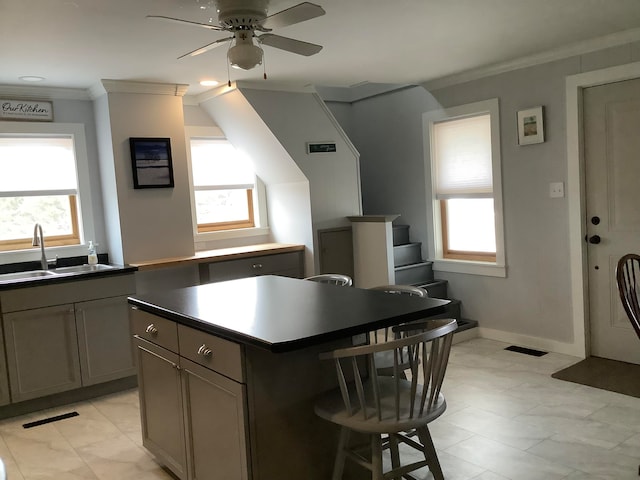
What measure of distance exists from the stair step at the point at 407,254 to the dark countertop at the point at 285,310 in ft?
7.37

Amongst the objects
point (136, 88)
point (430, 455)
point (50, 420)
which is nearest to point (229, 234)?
point (136, 88)

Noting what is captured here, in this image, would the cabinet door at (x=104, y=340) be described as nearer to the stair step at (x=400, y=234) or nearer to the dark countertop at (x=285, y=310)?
the dark countertop at (x=285, y=310)

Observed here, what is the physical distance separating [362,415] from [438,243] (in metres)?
3.41

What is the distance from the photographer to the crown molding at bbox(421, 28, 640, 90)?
3.71 meters

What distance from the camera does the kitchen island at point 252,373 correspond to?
2047 mm

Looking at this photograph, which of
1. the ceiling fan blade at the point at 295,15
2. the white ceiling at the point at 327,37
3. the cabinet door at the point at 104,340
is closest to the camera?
the ceiling fan blade at the point at 295,15

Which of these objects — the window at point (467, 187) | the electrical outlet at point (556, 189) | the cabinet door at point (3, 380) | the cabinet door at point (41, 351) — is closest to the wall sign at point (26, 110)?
the cabinet door at point (41, 351)

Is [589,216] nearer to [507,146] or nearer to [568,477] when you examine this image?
[507,146]

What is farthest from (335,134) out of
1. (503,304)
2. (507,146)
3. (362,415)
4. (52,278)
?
(362,415)

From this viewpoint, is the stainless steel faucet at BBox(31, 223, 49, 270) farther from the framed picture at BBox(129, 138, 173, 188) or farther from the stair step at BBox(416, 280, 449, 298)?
the stair step at BBox(416, 280, 449, 298)

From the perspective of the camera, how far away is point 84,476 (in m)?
2.83

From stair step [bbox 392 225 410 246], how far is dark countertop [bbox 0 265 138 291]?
2.41 metres

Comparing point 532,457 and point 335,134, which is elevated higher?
point 335,134

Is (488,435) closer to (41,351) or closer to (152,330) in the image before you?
(152,330)
